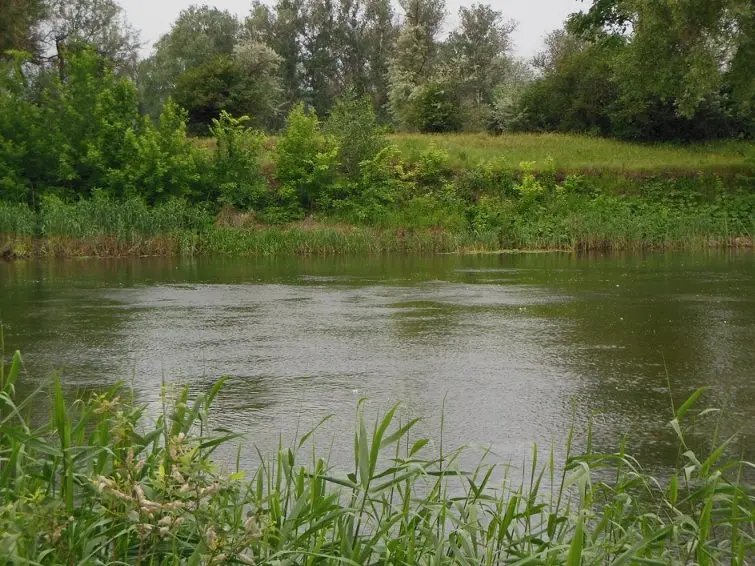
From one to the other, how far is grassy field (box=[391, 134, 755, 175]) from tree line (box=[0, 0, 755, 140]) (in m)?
1.84

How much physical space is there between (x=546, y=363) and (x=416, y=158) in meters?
29.1

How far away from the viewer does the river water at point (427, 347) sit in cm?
748

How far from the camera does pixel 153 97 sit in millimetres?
56688

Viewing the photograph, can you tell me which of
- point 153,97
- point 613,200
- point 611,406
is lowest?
point 611,406

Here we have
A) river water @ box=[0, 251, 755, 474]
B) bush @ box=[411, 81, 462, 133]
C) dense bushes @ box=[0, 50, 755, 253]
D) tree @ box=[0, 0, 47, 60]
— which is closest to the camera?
river water @ box=[0, 251, 755, 474]

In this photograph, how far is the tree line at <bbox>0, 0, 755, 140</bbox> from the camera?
28.1 meters

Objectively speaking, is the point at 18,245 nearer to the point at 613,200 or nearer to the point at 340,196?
the point at 340,196

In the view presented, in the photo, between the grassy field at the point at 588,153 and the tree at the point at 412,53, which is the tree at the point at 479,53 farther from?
the grassy field at the point at 588,153

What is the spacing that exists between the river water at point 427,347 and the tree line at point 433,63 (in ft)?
31.4

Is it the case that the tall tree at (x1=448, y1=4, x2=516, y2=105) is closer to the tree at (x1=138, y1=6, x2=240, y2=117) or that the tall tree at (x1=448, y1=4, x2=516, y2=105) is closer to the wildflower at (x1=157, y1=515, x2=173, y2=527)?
the tree at (x1=138, y1=6, x2=240, y2=117)

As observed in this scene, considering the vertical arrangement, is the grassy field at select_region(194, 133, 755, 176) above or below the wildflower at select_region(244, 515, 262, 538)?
above

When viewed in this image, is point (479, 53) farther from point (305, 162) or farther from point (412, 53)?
point (305, 162)

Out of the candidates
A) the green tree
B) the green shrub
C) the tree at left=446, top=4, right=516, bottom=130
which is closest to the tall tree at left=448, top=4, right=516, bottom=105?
the tree at left=446, top=4, right=516, bottom=130

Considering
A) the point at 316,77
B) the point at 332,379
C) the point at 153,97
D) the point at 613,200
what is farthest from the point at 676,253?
the point at 316,77
